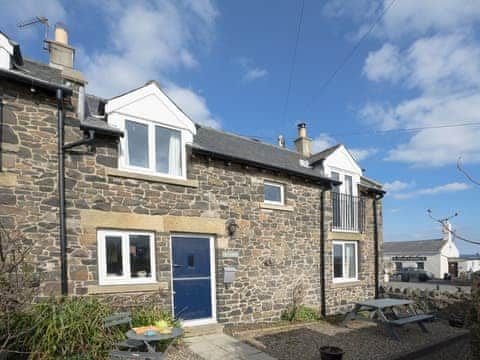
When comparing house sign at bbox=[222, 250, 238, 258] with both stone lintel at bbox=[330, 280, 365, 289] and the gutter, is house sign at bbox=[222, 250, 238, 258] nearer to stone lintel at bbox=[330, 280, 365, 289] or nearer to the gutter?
stone lintel at bbox=[330, 280, 365, 289]

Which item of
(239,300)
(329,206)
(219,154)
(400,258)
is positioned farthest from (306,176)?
(400,258)

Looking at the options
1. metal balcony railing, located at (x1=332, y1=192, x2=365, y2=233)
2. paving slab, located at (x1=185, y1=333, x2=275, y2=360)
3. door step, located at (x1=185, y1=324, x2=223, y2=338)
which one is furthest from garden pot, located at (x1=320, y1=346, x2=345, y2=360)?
metal balcony railing, located at (x1=332, y1=192, x2=365, y2=233)

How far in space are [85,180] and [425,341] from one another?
8554 mm

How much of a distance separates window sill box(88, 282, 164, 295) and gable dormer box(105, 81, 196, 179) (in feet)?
8.18

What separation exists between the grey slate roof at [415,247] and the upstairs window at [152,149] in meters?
39.4

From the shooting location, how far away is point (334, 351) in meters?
4.96

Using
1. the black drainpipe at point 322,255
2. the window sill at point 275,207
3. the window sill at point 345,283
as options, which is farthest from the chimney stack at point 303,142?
the window sill at point 345,283

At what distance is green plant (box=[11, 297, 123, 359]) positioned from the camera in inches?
170

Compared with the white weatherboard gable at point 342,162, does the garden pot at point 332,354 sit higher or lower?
lower

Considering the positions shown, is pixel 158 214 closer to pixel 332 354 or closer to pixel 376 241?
pixel 332 354

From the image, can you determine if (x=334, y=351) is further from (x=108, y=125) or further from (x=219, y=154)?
(x=108, y=125)

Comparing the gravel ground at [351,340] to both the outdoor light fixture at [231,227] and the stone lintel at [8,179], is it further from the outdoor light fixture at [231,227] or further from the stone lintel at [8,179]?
the stone lintel at [8,179]

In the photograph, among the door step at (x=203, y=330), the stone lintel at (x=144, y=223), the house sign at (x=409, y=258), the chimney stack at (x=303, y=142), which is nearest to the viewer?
the stone lintel at (x=144, y=223)

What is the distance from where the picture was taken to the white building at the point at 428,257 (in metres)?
34.9
